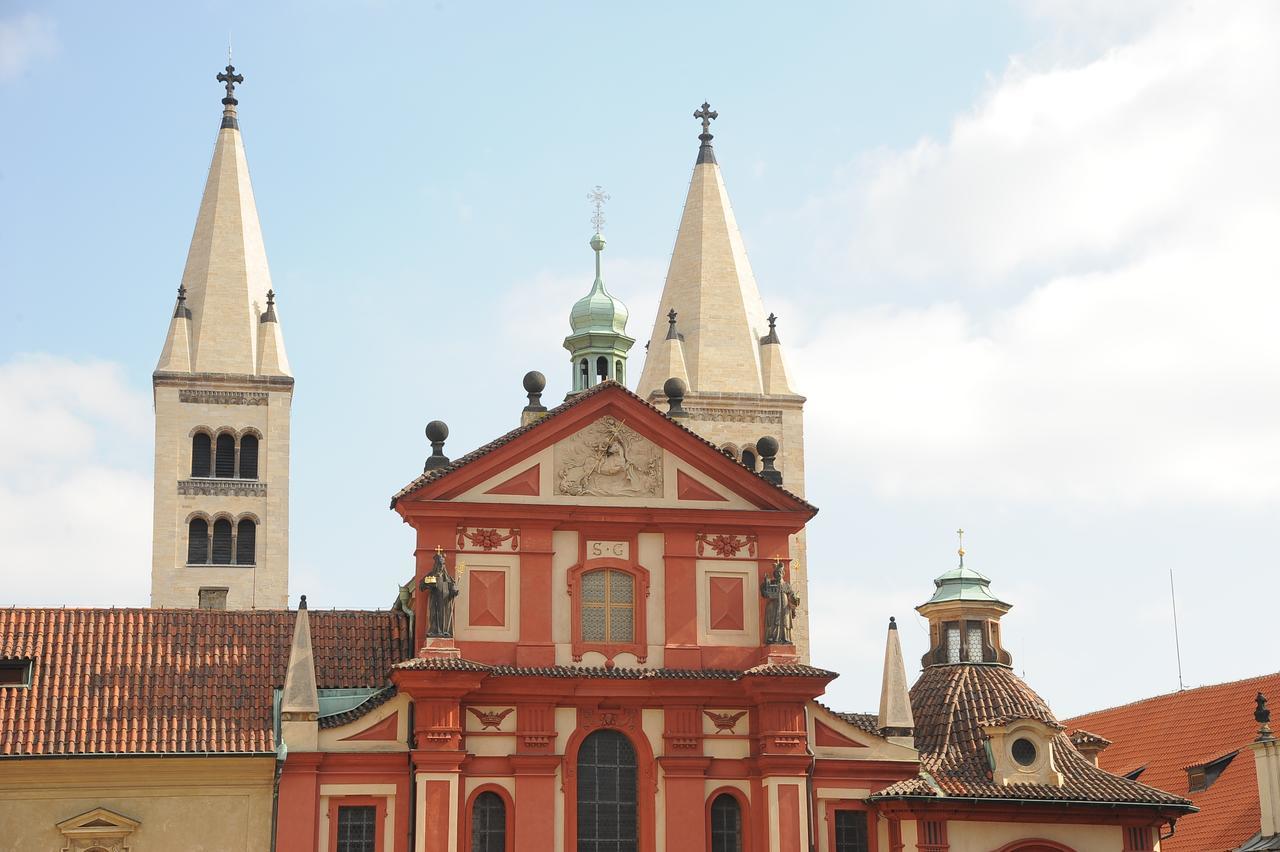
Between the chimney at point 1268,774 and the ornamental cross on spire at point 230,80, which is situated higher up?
the ornamental cross on spire at point 230,80

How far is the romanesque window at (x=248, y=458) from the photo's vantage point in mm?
68188

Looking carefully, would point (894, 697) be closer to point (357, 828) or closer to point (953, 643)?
point (953, 643)

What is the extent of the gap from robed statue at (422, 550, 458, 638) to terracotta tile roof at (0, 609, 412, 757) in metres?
1.82

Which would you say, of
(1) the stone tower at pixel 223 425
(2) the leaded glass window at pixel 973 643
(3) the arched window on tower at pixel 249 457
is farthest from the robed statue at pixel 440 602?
(3) the arched window on tower at pixel 249 457

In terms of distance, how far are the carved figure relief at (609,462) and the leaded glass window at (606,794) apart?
4.47m

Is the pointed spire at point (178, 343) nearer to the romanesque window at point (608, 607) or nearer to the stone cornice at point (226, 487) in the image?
the stone cornice at point (226, 487)

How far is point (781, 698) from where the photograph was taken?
119ft

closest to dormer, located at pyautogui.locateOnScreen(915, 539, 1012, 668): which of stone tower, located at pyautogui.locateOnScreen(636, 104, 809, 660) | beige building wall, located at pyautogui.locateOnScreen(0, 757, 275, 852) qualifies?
beige building wall, located at pyautogui.locateOnScreen(0, 757, 275, 852)

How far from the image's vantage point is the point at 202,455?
224 feet

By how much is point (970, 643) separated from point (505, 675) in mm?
12603

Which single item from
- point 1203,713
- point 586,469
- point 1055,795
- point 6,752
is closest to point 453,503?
point 586,469

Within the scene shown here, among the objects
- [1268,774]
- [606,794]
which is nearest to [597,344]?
[606,794]

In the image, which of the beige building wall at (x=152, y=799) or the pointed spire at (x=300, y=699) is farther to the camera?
the pointed spire at (x=300, y=699)

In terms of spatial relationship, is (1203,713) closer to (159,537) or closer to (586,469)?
(586,469)
